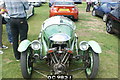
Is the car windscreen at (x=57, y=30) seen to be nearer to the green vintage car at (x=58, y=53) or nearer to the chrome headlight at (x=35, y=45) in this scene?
the green vintage car at (x=58, y=53)

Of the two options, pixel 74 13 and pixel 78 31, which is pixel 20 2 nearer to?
pixel 78 31

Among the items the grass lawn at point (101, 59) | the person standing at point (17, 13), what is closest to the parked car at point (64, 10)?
the grass lawn at point (101, 59)

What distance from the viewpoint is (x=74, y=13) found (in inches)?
386

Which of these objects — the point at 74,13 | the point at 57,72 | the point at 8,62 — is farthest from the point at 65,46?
the point at 74,13

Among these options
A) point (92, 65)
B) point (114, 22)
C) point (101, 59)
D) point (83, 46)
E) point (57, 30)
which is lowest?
point (101, 59)

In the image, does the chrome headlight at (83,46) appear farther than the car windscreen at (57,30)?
No

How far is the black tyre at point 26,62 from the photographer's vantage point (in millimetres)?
3650

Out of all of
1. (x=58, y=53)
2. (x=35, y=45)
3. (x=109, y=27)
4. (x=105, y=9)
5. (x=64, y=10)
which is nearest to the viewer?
(x=58, y=53)

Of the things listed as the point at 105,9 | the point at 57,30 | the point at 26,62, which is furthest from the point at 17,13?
the point at 105,9

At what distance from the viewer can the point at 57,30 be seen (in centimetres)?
434

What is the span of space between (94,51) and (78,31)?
4588 millimetres

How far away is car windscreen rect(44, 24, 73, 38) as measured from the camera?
4324 millimetres

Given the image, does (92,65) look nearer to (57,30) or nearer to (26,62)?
(57,30)

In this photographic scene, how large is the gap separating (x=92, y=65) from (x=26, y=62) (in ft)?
4.85
